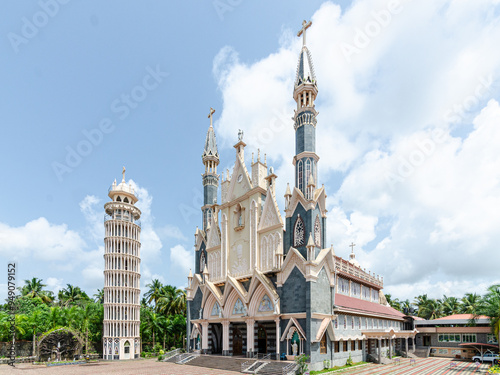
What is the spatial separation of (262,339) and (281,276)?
752 centimetres

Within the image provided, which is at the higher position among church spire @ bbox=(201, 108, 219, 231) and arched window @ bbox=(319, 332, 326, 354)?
church spire @ bbox=(201, 108, 219, 231)

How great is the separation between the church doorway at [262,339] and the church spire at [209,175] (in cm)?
1424

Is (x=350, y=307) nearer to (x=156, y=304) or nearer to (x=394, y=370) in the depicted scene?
(x=394, y=370)

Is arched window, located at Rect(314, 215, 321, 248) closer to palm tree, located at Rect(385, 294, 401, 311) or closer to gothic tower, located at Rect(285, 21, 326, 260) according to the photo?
gothic tower, located at Rect(285, 21, 326, 260)

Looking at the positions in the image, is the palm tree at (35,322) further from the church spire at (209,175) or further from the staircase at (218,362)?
the church spire at (209,175)

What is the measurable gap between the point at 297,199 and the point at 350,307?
449 inches

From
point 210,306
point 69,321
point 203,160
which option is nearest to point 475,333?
point 210,306

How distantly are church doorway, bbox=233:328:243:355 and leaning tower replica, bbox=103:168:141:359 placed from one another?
60.1 feet

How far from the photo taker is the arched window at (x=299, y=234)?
102 ft

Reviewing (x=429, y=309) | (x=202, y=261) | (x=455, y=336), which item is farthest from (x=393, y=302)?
(x=202, y=261)

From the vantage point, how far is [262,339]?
3444 cm

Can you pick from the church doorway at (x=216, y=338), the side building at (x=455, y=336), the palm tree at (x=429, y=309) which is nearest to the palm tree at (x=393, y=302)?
the palm tree at (x=429, y=309)

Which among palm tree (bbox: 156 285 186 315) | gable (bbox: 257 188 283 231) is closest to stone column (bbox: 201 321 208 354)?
gable (bbox: 257 188 283 231)

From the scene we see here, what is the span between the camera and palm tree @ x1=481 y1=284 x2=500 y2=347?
3538cm
